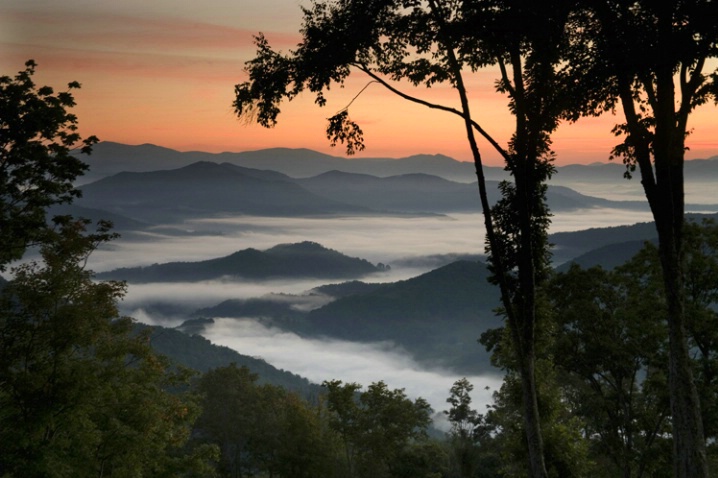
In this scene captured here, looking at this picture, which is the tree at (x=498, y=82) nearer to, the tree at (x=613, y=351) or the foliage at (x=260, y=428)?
the tree at (x=613, y=351)

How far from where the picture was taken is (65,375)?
1698 centimetres

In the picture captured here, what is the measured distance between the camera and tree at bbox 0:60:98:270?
16.9 meters

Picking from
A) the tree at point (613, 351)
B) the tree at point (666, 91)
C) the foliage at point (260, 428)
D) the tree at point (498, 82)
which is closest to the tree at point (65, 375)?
the tree at point (498, 82)

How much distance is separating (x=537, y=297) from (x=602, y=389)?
15.5 m

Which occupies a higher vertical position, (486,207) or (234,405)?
(486,207)

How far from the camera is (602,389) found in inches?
1232

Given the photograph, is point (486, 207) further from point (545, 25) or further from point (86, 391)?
point (86, 391)

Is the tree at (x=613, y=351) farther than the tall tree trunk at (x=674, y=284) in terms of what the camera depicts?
Yes

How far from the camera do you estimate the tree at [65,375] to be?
54.8 feet

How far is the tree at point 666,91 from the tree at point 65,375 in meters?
13.7

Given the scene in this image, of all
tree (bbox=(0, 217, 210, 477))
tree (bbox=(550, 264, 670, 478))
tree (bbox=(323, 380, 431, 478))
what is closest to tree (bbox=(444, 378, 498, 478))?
tree (bbox=(323, 380, 431, 478))

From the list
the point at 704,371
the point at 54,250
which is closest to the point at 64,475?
the point at 54,250

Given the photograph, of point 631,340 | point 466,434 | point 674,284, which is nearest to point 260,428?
point 466,434

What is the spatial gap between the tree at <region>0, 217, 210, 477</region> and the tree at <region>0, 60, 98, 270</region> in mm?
729
